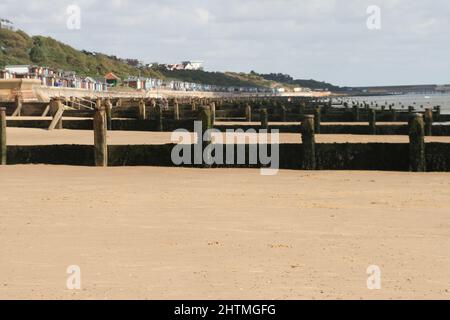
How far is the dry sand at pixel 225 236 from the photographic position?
7.01m

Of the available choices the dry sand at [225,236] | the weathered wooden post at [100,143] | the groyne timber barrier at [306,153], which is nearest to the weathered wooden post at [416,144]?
the groyne timber barrier at [306,153]

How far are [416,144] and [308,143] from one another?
2074mm

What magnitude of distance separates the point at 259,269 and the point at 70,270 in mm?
1767

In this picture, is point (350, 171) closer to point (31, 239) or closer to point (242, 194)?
point (242, 194)

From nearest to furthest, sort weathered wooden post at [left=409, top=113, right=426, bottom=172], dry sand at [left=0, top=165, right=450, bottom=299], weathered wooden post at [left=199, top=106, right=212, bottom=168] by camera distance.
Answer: dry sand at [left=0, top=165, right=450, bottom=299] < weathered wooden post at [left=409, top=113, right=426, bottom=172] < weathered wooden post at [left=199, top=106, right=212, bottom=168]

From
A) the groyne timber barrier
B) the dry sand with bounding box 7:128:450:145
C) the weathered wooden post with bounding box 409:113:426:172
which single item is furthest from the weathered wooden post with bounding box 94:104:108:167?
the dry sand with bounding box 7:128:450:145

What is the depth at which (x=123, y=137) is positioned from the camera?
28.3 metres

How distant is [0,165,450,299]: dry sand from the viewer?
7.01 metres

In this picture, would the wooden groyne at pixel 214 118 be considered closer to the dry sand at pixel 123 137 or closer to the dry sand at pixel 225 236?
the dry sand at pixel 123 137

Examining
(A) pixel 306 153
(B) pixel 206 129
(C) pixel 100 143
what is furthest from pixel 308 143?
(C) pixel 100 143

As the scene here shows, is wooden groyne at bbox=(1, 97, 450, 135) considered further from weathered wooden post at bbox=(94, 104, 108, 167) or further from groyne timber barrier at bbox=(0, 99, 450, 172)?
weathered wooden post at bbox=(94, 104, 108, 167)

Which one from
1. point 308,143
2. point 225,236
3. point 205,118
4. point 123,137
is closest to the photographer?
point 225,236

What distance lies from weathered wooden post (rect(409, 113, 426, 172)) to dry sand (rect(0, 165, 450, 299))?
0.35 meters

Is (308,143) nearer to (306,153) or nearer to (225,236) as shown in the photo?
(306,153)
